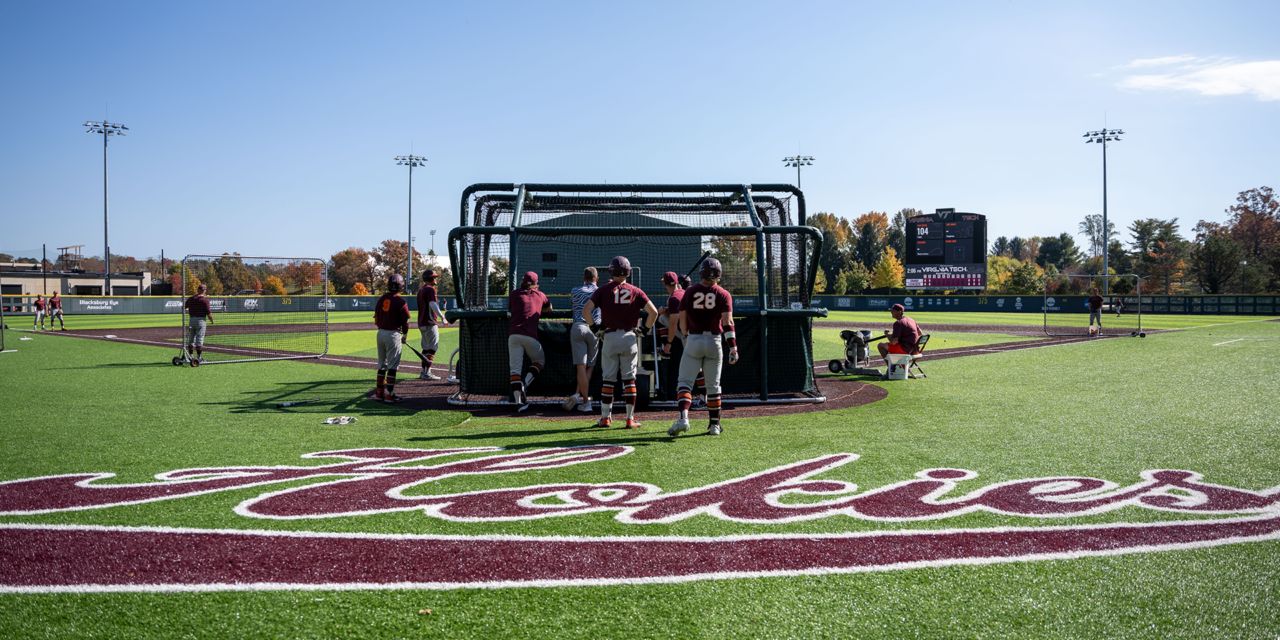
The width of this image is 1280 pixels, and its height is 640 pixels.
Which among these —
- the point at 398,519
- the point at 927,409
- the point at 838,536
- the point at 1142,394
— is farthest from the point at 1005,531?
the point at 1142,394

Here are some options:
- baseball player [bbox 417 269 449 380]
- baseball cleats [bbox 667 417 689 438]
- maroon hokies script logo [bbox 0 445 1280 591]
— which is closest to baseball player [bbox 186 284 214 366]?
baseball player [bbox 417 269 449 380]

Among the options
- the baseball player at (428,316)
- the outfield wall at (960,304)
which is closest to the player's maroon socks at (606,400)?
the baseball player at (428,316)

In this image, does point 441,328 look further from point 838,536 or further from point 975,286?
point 975,286

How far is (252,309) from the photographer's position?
78.3 ft

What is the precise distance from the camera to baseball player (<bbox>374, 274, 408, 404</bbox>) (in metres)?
10.5

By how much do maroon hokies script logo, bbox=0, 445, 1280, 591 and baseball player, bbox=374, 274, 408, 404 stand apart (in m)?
4.55

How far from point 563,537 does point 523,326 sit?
17.9ft

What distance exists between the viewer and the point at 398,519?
15.5 feet

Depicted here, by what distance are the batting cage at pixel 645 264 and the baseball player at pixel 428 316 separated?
1053 mm

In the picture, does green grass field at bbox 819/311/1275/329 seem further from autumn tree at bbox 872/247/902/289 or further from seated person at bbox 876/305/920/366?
autumn tree at bbox 872/247/902/289

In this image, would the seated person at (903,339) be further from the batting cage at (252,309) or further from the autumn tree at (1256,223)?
the autumn tree at (1256,223)

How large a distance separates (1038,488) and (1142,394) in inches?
268

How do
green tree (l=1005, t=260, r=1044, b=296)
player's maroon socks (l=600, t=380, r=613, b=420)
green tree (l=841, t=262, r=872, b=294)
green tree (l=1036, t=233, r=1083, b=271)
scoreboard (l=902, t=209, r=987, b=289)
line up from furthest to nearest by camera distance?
green tree (l=1036, t=233, r=1083, b=271) → green tree (l=841, t=262, r=872, b=294) → green tree (l=1005, t=260, r=1044, b=296) → scoreboard (l=902, t=209, r=987, b=289) → player's maroon socks (l=600, t=380, r=613, b=420)

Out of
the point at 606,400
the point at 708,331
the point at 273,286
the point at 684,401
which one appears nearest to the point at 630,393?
the point at 606,400
